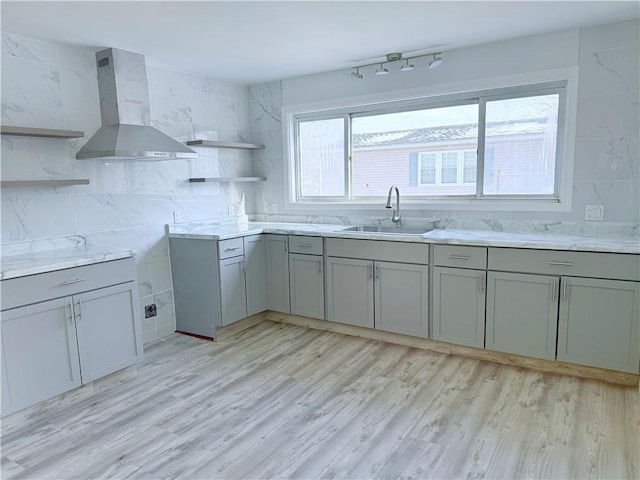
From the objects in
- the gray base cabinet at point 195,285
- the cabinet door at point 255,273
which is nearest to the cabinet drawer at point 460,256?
the cabinet door at point 255,273

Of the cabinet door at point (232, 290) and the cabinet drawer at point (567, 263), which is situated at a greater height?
the cabinet drawer at point (567, 263)

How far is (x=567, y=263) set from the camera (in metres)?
2.70

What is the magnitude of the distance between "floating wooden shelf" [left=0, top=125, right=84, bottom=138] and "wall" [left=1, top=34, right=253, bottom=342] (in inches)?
6.8

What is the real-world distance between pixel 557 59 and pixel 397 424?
2.72 meters

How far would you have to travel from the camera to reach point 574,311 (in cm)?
272

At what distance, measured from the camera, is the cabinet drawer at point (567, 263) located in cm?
255

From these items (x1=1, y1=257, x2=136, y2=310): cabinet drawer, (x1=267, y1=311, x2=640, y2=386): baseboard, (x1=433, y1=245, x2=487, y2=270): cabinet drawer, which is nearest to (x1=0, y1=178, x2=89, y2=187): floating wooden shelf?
(x1=1, y1=257, x2=136, y2=310): cabinet drawer

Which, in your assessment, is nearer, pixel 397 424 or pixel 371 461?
pixel 371 461

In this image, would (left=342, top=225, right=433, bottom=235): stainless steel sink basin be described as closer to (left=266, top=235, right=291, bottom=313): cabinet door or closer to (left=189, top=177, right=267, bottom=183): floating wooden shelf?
(left=266, top=235, right=291, bottom=313): cabinet door

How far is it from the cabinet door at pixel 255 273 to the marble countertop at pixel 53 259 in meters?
1.12

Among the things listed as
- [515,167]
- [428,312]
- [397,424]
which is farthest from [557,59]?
[397,424]

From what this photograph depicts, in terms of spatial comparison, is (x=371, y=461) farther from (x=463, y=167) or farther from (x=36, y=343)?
(x=463, y=167)

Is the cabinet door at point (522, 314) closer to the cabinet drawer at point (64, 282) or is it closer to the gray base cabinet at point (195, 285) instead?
the gray base cabinet at point (195, 285)

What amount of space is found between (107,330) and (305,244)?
1663mm
